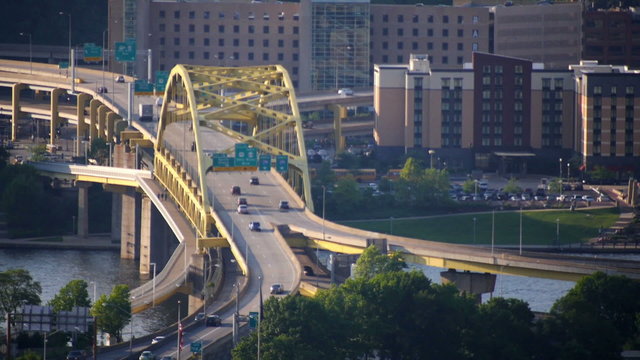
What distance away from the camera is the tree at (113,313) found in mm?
126562

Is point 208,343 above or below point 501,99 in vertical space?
below

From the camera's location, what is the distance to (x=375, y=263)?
133 m

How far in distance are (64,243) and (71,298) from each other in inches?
1677

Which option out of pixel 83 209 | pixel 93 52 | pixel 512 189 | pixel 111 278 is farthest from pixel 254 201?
pixel 93 52

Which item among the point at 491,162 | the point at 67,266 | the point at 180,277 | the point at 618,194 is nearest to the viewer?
the point at 180,277

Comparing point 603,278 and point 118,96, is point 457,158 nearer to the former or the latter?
point 118,96

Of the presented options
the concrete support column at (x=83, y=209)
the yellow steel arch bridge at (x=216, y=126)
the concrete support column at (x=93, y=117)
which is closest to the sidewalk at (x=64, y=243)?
the concrete support column at (x=83, y=209)

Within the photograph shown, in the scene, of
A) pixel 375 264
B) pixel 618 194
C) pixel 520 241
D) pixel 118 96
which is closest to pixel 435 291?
pixel 375 264

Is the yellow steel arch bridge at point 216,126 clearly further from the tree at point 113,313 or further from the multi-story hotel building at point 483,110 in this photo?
the tree at point 113,313

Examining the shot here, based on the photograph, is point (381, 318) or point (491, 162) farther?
point (491, 162)

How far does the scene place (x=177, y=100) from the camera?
190 meters

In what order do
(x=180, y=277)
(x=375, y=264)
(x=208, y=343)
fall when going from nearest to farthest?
(x=208, y=343)
(x=375, y=264)
(x=180, y=277)

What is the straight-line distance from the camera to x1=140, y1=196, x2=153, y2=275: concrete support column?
16275 cm

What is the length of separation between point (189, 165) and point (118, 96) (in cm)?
3579
